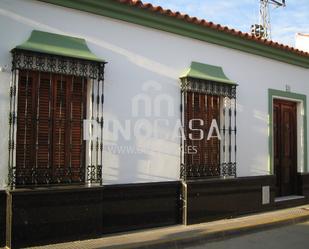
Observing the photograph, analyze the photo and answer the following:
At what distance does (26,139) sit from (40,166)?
420 mm

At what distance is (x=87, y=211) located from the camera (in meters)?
5.79

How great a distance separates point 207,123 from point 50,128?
3.08 m

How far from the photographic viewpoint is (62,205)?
18.3ft

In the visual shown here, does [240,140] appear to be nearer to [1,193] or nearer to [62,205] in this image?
[62,205]

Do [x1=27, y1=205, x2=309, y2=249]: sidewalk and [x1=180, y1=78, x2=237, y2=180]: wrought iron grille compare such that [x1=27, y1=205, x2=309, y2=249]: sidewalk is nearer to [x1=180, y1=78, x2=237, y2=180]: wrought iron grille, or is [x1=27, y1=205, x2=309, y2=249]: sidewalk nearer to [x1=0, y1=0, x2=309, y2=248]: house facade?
[x1=0, y1=0, x2=309, y2=248]: house facade

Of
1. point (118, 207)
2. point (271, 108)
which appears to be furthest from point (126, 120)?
point (271, 108)

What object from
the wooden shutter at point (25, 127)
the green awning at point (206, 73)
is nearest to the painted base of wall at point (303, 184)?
the green awning at point (206, 73)

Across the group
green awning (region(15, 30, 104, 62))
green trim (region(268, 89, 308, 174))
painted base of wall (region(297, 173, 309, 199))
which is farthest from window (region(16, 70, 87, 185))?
painted base of wall (region(297, 173, 309, 199))

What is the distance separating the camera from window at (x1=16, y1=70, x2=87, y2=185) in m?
5.50

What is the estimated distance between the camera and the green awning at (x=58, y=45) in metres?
5.46

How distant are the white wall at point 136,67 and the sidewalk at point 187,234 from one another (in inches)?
33.9

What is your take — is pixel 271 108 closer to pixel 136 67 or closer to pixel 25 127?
pixel 136 67

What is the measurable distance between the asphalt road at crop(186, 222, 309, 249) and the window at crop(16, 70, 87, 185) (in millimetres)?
2294

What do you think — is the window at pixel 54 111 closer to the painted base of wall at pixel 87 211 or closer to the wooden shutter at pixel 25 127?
the wooden shutter at pixel 25 127
